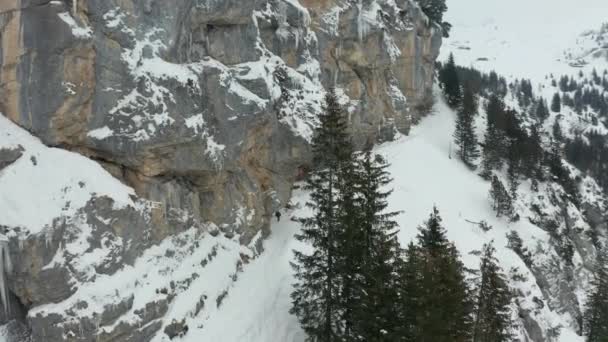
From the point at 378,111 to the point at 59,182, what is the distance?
33.4 meters

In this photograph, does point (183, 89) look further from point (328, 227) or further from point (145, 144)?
point (328, 227)

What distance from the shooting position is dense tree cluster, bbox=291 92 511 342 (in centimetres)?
1539

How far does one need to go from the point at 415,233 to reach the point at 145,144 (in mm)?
21611

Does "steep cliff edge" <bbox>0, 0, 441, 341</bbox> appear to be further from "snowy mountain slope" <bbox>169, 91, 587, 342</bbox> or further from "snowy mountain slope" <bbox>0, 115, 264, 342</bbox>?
"snowy mountain slope" <bbox>169, 91, 587, 342</bbox>

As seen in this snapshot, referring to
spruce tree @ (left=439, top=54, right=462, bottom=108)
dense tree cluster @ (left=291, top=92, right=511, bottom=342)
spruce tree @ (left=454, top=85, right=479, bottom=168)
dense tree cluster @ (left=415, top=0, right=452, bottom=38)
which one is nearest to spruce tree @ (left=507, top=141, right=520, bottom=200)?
spruce tree @ (left=454, top=85, right=479, bottom=168)

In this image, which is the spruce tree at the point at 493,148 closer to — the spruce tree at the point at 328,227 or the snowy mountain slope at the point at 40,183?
the spruce tree at the point at 328,227

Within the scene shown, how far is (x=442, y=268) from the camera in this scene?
638 inches

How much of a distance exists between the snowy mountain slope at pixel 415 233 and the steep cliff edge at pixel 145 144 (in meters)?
1.21

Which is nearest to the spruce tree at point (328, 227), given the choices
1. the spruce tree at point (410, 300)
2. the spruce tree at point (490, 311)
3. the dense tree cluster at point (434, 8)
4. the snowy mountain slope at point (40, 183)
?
the spruce tree at point (410, 300)

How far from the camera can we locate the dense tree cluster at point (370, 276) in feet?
50.5

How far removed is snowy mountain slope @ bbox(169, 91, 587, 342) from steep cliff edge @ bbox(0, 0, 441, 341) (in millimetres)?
1206

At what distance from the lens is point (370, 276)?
653 inches

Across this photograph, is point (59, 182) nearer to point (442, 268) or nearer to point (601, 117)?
point (442, 268)

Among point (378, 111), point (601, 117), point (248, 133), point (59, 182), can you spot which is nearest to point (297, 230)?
point (248, 133)
